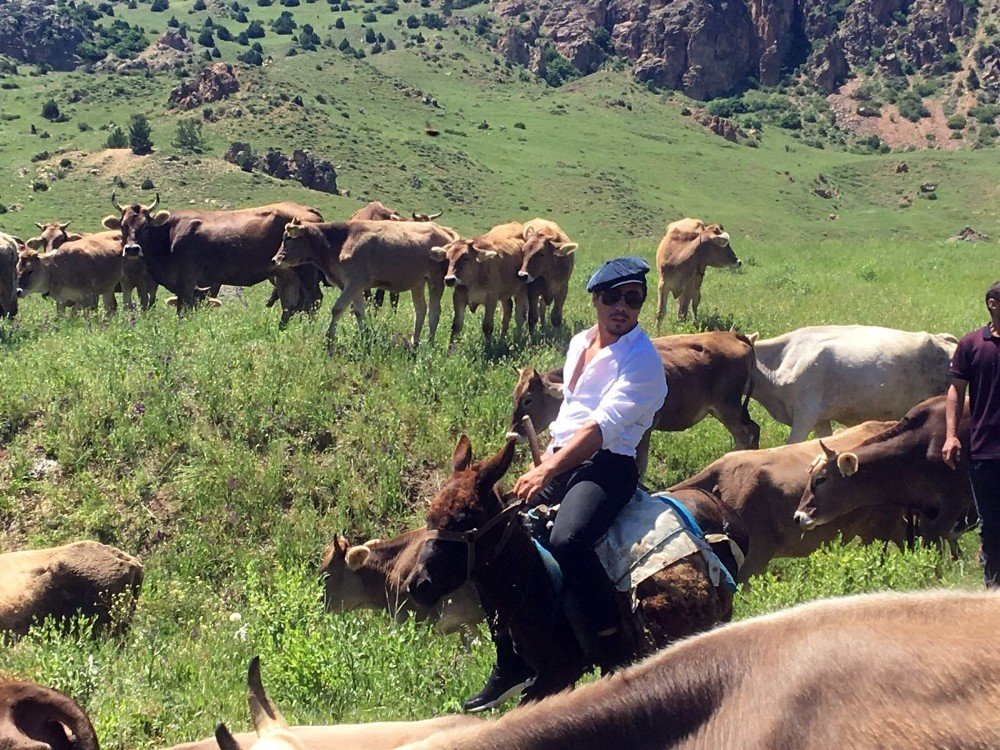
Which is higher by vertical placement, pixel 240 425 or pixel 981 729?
pixel 981 729

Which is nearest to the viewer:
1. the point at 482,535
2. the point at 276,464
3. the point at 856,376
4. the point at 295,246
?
the point at 482,535

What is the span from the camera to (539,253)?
15.8 m

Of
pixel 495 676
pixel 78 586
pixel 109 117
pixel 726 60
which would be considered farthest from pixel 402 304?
pixel 726 60

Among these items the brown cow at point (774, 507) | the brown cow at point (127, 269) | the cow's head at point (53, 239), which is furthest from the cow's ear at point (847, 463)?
the cow's head at point (53, 239)

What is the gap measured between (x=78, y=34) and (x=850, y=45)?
10563 cm

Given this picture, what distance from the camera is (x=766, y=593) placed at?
281 inches

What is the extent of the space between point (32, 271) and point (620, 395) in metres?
16.8

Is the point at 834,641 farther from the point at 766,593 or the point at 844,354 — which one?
the point at 844,354

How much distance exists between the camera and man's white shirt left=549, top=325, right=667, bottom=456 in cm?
495

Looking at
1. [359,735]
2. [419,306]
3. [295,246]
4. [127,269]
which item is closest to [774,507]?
[359,735]

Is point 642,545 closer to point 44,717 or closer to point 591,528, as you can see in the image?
point 591,528

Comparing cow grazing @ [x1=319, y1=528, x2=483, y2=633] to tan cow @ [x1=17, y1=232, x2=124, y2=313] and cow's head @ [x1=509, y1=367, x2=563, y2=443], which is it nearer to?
cow's head @ [x1=509, y1=367, x2=563, y2=443]

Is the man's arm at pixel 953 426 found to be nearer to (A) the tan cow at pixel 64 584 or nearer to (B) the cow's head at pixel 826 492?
(B) the cow's head at pixel 826 492

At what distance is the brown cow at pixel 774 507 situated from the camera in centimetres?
845
